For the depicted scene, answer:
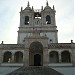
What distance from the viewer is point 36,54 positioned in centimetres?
2888

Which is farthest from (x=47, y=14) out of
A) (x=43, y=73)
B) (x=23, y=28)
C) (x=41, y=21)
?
(x=43, y=73)

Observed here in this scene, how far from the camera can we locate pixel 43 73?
61.0 feet

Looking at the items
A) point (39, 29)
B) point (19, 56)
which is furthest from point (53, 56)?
point (39, 29)

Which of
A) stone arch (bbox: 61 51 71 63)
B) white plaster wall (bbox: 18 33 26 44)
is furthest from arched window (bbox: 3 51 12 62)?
stone arch (bbox: 61 51 71 63)

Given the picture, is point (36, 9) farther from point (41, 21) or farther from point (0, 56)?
point (0, 56)

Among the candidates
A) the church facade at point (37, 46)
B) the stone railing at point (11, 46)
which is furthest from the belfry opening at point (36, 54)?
the stone railing at point (11, 46)

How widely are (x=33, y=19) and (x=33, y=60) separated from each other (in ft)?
33.3

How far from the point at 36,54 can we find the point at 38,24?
7926mm

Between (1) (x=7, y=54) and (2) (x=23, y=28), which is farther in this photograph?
(2) (x=23, y=28)

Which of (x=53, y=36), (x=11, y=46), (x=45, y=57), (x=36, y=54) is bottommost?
(x=45, y=57)

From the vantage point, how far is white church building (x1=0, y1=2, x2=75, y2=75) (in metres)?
25.8

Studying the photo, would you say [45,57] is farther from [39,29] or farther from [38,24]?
[38,24]

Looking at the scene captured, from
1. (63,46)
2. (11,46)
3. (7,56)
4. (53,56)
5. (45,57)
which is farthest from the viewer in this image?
(7,56)

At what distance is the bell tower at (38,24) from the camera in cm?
3231
